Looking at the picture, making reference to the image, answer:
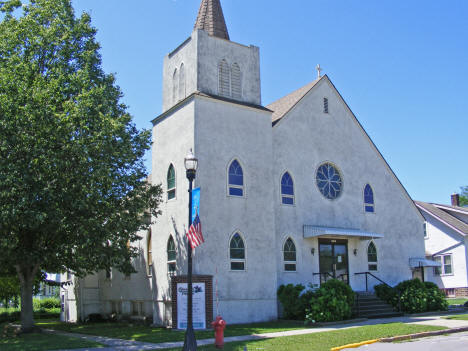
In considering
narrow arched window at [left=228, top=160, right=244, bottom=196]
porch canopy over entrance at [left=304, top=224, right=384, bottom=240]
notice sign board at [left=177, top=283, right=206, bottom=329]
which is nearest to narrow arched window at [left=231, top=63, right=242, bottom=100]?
narrow arched window at [left=228, top=160, right=244, bottom=196]

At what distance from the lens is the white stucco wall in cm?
2148

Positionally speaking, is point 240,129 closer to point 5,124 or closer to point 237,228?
point 237,228

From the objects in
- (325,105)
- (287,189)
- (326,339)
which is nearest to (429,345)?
(326,339)

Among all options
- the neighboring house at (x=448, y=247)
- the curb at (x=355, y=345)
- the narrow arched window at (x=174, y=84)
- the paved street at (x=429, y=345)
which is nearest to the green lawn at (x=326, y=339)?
the curb at (x=355, y=345)

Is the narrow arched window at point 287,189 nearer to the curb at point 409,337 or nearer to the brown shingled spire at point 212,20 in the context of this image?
the brown shingled spire at point 212,20

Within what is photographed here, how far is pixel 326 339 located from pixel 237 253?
604cm

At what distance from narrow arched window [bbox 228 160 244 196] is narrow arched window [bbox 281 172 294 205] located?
2297mm

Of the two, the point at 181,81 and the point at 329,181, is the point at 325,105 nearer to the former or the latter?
the point at 329,181

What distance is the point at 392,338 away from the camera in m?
Answer: 14.0

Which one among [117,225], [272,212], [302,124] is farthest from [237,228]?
[302,124]

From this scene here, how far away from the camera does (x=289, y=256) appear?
68.7ft

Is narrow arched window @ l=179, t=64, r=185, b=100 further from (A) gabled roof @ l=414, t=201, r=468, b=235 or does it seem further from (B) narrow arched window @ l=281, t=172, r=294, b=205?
(A) gabled roof @ l=414, t=201, r=468, b=235

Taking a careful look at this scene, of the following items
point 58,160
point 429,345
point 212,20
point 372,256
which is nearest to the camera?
point 429,345

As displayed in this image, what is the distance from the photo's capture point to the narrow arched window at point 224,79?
2081 cm
